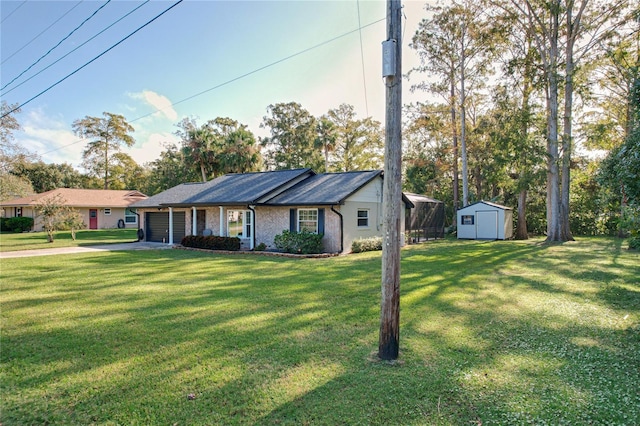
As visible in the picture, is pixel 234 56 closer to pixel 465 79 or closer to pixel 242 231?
pixel 242 231

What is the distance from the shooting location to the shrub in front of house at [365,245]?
15414 millimetres

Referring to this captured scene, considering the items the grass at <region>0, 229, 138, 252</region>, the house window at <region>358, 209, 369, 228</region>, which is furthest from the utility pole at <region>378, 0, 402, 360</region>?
the grass at <region>0, 229, 138, 252</region>

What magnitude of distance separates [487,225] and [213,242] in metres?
17.6

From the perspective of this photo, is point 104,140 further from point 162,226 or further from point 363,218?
point 363,218

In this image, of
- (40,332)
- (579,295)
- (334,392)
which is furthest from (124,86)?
(579,295)

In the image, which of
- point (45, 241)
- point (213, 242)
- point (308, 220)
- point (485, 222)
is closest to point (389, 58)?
point (308, 220)

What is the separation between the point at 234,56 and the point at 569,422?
40.5ft

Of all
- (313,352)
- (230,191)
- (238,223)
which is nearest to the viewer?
(313,352)

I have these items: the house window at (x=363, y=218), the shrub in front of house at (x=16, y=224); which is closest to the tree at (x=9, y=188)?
the shrub in front of house at (x=16, y=224)

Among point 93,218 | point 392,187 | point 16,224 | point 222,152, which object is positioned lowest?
point 16,224

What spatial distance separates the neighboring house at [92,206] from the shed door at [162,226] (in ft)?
30.5

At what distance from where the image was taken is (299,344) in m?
4.66

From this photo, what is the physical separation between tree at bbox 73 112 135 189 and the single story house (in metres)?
42.1

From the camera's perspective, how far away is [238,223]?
18.2m
